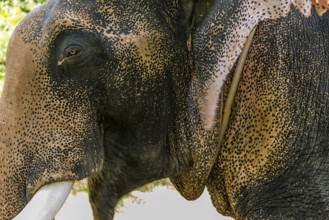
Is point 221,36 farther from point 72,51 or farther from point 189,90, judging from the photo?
point 72,51

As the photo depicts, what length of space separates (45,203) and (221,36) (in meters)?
0.55

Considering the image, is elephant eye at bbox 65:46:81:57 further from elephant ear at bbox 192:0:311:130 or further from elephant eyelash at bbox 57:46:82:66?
elephant ear at bbox 192:0:311:130

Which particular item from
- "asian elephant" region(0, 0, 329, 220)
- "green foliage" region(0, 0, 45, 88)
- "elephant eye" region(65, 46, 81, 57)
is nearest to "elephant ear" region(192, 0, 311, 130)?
"asian elephant" region(0, 0, 329, 220)

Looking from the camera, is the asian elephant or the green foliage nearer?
the asian elephant

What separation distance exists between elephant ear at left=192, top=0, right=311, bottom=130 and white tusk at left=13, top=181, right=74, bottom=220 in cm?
37

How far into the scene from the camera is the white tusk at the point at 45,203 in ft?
5.70

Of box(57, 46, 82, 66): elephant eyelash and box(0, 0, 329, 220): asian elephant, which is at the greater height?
box(57, 46, 82, 66): elephant eyelash

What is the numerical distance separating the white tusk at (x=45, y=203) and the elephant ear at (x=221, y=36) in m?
0.37

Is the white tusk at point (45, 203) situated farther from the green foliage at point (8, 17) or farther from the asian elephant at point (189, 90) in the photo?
the green foliage at point (8, 17)

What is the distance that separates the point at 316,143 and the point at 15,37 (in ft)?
2.40

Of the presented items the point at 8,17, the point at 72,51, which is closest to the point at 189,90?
the point at 72,51

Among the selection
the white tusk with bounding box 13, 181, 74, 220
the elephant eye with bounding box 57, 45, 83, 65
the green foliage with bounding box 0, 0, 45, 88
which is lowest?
the green foliage with bounding box 0, 0, 45, 88

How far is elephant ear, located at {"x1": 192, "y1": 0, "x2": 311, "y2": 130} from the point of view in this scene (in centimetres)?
179

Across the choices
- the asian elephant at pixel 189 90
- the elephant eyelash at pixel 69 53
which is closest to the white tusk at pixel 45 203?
the asian elephant at pixel 189 90
